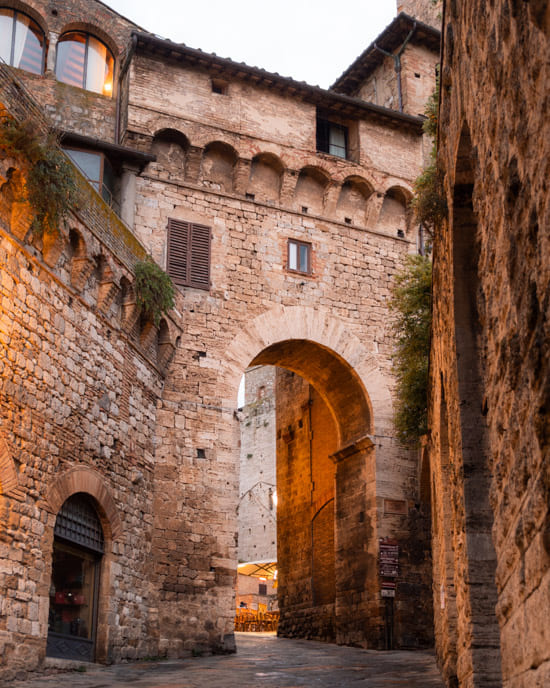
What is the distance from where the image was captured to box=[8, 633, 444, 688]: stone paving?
9289 mm

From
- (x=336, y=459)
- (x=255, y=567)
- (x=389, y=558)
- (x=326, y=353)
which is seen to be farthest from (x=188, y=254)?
(x=255, y=567)

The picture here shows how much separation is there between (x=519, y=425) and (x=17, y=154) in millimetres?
8091

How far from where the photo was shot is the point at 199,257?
16859 mm

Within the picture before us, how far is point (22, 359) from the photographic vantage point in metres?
9.84

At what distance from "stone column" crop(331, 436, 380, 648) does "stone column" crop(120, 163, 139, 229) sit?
6540 millimetres

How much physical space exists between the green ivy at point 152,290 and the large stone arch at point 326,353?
249 centimetres

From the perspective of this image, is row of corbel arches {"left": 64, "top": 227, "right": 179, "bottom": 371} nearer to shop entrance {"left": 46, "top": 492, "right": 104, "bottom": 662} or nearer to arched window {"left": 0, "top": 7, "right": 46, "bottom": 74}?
shop entrance {"left": 46, "top": 492, "right": 104, "bottom": 662}

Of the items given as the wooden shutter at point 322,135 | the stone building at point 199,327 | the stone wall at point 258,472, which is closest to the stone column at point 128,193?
the stone building at point 199,327

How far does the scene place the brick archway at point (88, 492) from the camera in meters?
10.4

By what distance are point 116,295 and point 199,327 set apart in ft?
12.0

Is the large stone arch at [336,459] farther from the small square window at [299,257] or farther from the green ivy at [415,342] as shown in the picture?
the green ivy at [415,342]

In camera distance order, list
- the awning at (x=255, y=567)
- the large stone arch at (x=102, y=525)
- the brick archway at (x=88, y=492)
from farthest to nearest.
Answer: the awning at (x=255, y=567)
the brick archway at (x=88, y=492)
the large stone arch at (x=102, y=525)

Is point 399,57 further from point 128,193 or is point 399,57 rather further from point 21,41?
point 21,41

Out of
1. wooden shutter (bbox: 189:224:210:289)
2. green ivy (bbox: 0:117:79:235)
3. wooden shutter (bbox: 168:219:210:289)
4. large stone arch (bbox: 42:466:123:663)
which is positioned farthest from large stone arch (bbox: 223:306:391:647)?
green ivy (bbox: 0:117:79:235)
